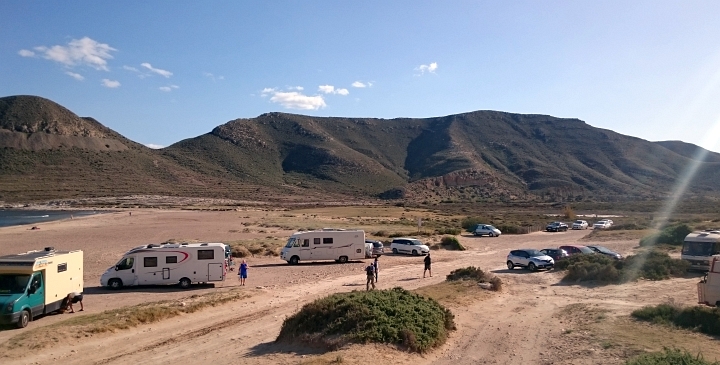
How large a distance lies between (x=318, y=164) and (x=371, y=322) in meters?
161

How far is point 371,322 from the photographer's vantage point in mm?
13695

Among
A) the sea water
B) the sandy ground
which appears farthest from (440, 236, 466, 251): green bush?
the sea water

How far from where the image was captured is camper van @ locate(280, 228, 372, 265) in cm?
3569

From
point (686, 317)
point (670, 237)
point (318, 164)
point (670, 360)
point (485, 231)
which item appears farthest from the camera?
point (318, 164)

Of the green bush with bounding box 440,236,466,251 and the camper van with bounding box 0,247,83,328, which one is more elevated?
the camper van with bounding box 0,247,83,328

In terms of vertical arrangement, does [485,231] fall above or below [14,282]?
below

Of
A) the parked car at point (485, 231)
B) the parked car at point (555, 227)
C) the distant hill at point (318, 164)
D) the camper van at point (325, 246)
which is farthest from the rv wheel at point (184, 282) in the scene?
the distant hill at point (318, 164)

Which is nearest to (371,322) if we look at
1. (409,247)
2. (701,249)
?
(701,249)

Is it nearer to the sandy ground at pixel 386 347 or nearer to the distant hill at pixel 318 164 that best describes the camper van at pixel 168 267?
the sandy ground at pixel 386 347

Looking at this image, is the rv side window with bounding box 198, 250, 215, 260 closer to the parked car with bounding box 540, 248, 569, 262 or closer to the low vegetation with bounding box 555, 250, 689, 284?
the low vegetation with bounding box 555, 250, 689, 284

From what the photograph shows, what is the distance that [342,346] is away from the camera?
13.0 metres

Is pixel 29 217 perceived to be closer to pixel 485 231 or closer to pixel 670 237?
pixel 485 231

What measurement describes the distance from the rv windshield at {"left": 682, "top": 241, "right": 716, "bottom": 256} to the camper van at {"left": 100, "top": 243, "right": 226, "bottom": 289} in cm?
2417

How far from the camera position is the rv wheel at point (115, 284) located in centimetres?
2580
